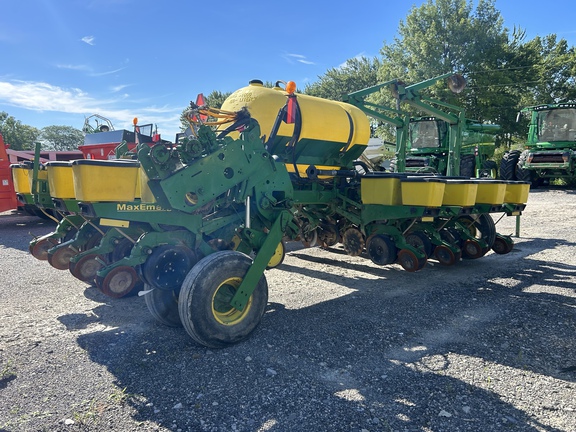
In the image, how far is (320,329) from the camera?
4188mm

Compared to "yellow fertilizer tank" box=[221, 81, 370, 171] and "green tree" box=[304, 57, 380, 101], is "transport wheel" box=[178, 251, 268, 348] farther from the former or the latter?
"green tree" box=[304, 57, 380, 101]

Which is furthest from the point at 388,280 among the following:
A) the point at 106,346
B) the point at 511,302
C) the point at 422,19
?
the point at 422,19

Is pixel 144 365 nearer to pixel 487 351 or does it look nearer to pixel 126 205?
pixel 126 205

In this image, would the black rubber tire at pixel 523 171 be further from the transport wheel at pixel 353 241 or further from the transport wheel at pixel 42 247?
the transport wheel at pixel 42 247

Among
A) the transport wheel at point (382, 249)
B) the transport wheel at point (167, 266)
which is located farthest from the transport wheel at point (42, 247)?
the transport wheel at point (382, 249)

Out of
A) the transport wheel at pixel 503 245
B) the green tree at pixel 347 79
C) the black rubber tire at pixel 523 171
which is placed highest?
the green tree at pixel 347 79

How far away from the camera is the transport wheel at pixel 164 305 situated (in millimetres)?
4047

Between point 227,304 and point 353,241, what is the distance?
3426 mm

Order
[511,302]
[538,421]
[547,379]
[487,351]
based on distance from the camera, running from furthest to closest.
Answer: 1. [511,302]
2. [487,351]
3. [547,379]
4. [538,421]

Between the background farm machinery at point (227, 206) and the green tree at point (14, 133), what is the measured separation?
53.9m

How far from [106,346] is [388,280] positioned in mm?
3692

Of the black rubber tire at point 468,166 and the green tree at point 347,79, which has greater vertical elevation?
the green tree at point 347,79

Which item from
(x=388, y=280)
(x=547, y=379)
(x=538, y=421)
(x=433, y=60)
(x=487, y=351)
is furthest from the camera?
(x=433, y=60)

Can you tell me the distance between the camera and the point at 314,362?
3502mm
